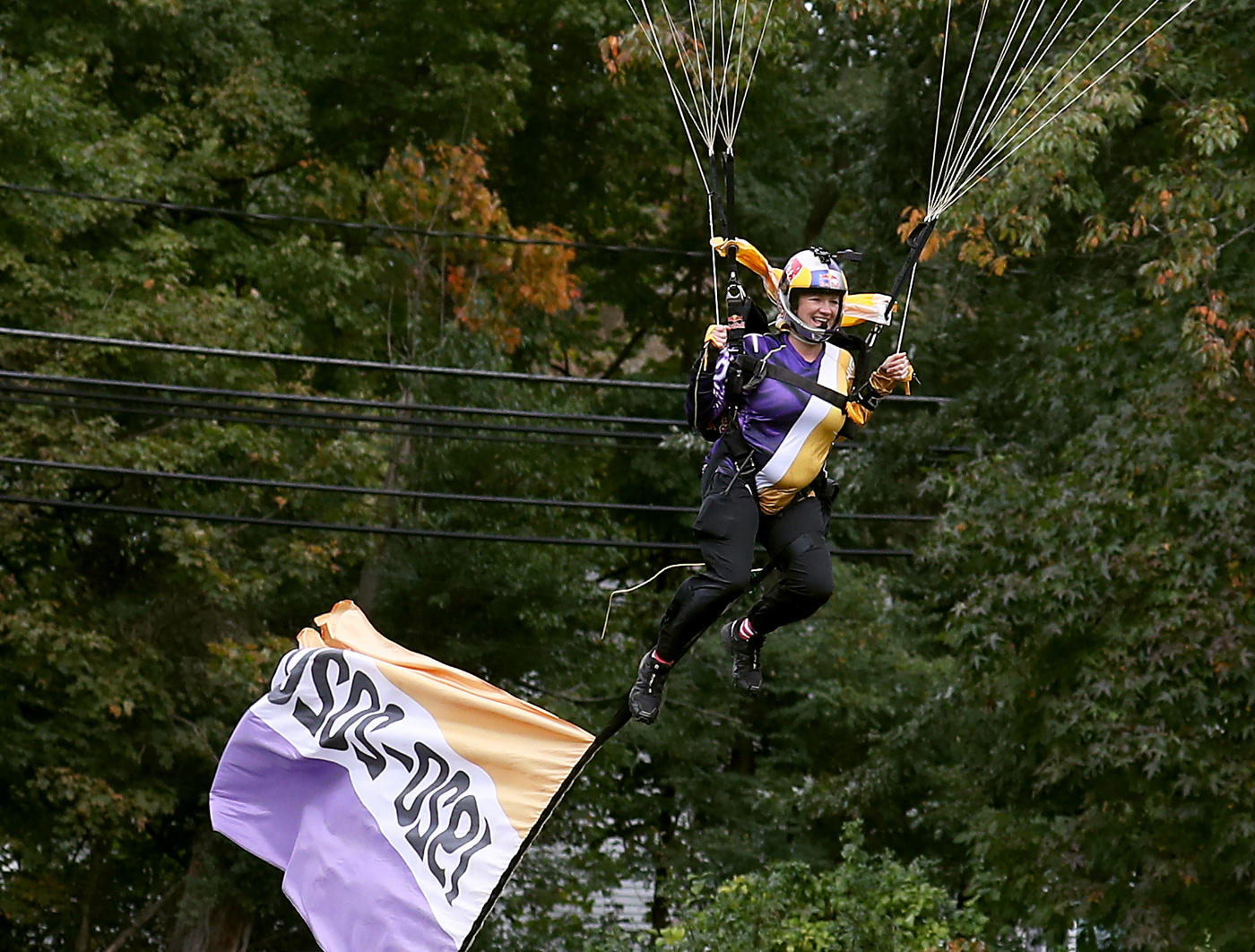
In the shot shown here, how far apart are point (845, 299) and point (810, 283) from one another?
0.65 ft

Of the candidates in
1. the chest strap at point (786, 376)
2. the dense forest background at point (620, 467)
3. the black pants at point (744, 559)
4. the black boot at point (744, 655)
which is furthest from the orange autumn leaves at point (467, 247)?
the chest strap at point (786, 376)

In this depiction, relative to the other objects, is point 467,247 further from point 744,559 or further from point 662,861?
point 744,559

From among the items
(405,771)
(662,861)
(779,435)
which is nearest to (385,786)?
(405,771)

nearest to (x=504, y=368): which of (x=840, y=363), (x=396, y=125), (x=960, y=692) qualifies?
(x=396, y=125)

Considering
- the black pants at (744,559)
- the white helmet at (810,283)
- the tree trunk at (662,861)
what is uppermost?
the tree trunk at (662,861)

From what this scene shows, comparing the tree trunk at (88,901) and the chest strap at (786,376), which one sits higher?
the tree trunk at (88,901)

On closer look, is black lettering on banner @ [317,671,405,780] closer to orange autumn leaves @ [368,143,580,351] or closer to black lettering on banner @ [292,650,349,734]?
black lettering on banner @ [292,650,349,734]

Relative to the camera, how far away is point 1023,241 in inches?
470

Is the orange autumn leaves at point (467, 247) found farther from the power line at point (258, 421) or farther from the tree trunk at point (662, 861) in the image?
the tree trunk at point (662, 861)

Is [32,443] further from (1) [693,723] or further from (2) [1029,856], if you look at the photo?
(2) [1029,856]

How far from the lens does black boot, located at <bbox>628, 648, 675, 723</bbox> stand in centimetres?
673

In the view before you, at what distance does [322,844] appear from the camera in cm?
805

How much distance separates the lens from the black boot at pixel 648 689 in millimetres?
6730

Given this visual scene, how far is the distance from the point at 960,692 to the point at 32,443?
805cm
